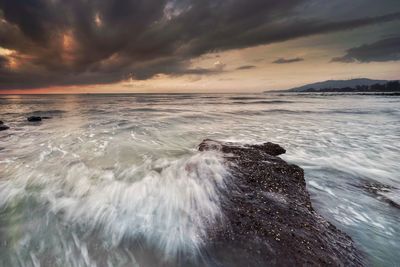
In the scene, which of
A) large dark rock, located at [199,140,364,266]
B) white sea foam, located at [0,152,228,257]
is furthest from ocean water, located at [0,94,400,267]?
large dark rock, located at [199,140,364,266]

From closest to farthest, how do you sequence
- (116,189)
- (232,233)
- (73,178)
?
(232,233) < (116,189) < (73,178)

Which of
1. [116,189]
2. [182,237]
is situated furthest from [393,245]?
[116,189]

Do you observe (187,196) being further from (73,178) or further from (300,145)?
(300,145)

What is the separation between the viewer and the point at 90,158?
27.7 ft

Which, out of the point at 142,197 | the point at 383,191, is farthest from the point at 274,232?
the point at 383,191

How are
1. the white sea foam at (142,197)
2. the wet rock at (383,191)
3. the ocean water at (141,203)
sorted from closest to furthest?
the ocean water at (141,203) → the white sea foam at (142,197) → the wet rock at (383,191)

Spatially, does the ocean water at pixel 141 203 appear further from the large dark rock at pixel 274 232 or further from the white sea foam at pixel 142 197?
the large dark rock at pixel 274 232

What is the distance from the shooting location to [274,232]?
122 inches

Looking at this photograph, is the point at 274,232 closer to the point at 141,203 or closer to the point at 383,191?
the point at 141,203

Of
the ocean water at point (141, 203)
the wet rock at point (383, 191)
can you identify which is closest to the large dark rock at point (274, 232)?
the ocean water at point (141, 203)

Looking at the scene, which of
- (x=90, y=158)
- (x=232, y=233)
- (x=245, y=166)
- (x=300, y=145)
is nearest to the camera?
(x=232, y=233)

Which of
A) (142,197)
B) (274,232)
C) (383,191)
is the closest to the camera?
(274,232)

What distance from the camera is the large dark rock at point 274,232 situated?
279 centimetres

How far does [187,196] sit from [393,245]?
3625 mm
